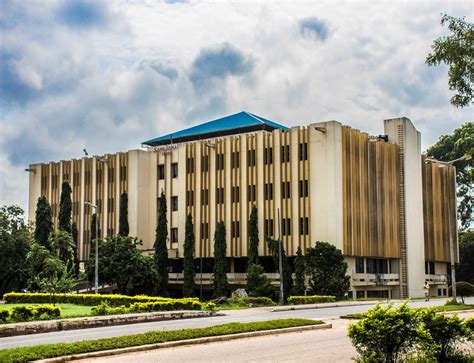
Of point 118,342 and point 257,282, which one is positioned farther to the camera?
point 257,282

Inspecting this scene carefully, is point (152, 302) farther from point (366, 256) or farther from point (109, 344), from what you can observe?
point (366, 256)

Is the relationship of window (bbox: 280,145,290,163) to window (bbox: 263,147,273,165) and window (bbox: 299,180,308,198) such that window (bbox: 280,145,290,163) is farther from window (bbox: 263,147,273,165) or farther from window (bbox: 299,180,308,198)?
window (bbox: 299,180,308,198)

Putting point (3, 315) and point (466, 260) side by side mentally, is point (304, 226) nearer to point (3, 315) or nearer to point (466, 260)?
point (466, 260)

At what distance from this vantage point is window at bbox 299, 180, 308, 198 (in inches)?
2324

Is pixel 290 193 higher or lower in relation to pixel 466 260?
higher

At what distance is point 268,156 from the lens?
61.3 meters

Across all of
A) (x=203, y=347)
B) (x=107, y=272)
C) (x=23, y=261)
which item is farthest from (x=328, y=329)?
(x=23, y=261)

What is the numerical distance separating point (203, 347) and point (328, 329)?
6728 millimetres

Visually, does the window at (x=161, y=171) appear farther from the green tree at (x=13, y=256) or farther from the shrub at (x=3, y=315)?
the shrub at (x=3, y=315)

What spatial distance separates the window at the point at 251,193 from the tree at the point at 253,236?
1.03m

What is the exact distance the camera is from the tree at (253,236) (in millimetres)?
58969

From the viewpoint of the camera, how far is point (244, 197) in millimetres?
62250

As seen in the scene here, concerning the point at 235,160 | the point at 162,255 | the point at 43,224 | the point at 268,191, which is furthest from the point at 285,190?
the point at 43,224

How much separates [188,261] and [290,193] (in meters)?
10.9
